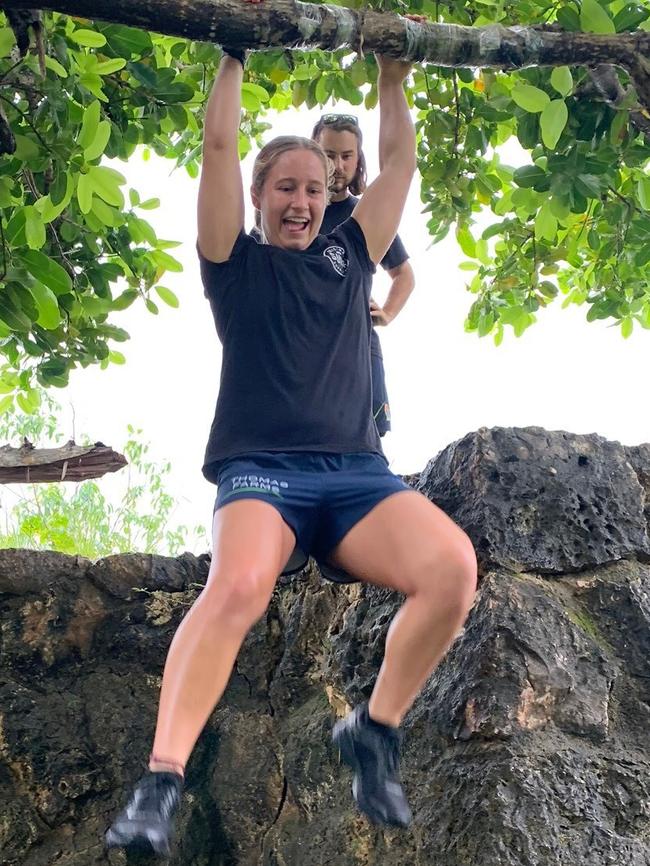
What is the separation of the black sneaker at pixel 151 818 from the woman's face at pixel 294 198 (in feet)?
5.01

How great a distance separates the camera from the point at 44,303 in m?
2.69

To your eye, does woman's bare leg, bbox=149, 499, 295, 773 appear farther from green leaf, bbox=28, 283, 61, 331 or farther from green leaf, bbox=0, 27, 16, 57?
green leaf, bbox=0, 27, 16, 57

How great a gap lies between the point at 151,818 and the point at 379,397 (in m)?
1.79

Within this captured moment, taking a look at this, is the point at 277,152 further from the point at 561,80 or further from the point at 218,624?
the point at 218,624

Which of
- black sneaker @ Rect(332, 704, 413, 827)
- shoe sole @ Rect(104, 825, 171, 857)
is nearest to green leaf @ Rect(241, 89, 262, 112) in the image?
black sneaker @ Rect(332, 704, 413, 827)

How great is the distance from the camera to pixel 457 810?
98.5 inches

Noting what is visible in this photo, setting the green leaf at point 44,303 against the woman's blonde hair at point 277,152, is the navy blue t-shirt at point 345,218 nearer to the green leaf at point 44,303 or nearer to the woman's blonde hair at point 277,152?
the woman's blonde hair at point 277,152

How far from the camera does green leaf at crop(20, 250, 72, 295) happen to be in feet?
8.80

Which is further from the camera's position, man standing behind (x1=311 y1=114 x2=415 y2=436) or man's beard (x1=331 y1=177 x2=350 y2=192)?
man's beard (x1=331 y1=177 x2=350 y2=192)

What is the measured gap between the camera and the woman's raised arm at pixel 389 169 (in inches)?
116

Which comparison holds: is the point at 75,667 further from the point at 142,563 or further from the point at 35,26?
the point at 35,26

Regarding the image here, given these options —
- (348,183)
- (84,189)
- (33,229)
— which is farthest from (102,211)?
(348,183)

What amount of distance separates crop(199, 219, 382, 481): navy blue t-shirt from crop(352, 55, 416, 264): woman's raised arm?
0.32 ft

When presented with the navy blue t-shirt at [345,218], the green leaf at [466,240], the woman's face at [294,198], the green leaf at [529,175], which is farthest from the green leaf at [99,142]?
the green leaf at [466,240]
